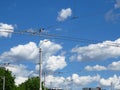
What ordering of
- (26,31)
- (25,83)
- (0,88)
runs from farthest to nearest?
(25,83) < (0,88) < (26,31)

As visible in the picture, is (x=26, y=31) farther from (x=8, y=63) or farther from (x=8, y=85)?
(x=8, y=85)

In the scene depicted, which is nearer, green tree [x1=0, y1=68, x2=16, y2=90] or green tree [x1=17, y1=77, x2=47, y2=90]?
green tree [x1=0, y1=68, x2=16, y2=90]

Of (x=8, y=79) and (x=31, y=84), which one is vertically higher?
(x=31, y=84)

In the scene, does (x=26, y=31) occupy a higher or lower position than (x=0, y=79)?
lower

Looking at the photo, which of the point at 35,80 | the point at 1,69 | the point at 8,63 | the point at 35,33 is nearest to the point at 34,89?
the point at 35,80

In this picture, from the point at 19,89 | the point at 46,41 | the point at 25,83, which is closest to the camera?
the point at 46,41

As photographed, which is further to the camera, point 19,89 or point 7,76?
point 19,89

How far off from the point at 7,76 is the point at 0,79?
3586mm

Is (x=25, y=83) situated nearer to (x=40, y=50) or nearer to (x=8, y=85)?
(x=8, y=85)

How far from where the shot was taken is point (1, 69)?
433ft

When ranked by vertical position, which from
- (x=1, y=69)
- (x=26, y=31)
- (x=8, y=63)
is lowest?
(x=26, y=31)

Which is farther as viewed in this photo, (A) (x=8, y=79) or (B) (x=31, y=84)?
(B) (x=31, y=84)

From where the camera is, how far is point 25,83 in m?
152

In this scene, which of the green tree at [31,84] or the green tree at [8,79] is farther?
the green tree at [31,84]
